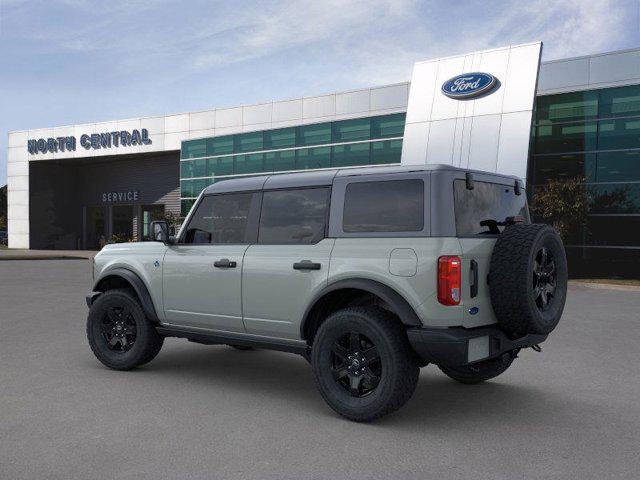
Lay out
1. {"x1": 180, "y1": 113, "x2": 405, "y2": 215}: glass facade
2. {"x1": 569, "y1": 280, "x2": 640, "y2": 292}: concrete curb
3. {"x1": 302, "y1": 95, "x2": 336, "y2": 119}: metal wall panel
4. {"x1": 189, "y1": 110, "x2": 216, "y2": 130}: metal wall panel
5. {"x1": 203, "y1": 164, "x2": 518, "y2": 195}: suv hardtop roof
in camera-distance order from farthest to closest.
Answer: {"x1": 189, "y1": 110, "x2": 216, "y2": 130}: metal wall panel
{"x1": 302, "y1": 95, "x2": 336, "y2": 119}: metal wall panel
{"x1": 180, "y1": 113, "x2": 405, "y2": 215}: glass facade
{"x1": 569, "y1": 280, "x2": 640, "y2": 292}: concrete curb
{"x1": 203, "y1": 164, "x2": 518, "y2": 195}: suv hardtop roof

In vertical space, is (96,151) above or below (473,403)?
above

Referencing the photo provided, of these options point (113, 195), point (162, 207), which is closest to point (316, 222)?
point (162, 207)

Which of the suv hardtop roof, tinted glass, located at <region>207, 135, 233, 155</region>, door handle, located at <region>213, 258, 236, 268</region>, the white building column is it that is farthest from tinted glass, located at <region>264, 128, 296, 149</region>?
door handle, located at <region>213, 258, 236, 268</region>

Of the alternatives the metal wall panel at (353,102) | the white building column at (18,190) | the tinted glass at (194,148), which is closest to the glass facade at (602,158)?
the metal wall panel at (353,102)

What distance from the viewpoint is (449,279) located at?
4531 mm

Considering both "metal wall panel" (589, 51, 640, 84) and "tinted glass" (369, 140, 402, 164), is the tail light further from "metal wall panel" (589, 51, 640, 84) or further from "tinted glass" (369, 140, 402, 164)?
"tinted glass" (369, 140, 402, 164)

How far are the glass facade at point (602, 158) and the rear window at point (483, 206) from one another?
64.0 feet

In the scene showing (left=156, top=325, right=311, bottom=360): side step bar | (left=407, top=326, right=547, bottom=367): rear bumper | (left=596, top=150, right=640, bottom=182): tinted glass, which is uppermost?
(left=596, top=150, right=640, bottom=182): tinted glass

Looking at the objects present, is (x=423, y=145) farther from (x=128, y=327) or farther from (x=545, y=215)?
(x=128, y=327)

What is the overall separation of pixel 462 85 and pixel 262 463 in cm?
2265

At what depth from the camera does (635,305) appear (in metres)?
14.1

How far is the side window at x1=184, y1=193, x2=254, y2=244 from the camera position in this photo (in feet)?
19.2

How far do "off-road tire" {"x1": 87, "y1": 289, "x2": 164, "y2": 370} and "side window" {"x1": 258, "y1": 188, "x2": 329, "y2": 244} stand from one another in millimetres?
1725

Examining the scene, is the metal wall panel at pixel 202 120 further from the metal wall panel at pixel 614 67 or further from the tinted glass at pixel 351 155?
the metal wall panel at pixel 614 67
